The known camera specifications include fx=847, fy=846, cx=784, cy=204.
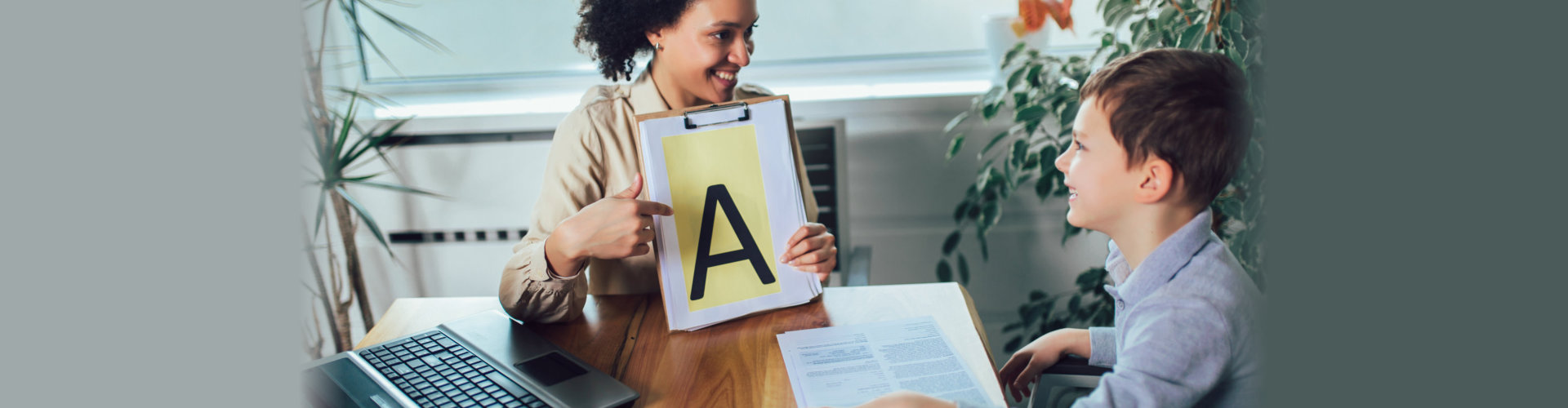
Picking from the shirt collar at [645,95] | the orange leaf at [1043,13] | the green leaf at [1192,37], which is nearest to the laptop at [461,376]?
the shirt collar at [645,95]

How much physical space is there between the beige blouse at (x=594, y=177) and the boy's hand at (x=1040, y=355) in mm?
365

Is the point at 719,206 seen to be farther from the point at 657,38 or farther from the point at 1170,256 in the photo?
the point at 1170,256

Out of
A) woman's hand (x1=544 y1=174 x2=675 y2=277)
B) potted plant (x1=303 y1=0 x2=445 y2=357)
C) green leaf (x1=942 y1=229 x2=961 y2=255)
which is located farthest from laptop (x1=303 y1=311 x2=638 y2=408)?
green leaf (x1=942 y1=229 x2=961 y2=255)

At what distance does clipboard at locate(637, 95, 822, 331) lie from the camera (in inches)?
41.1

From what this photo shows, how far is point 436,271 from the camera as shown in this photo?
2186 mm

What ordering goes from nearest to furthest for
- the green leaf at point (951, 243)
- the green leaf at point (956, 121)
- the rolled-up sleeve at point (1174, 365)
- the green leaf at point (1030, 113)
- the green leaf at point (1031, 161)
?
the rolled-up sleeve at point (1174, 365)
the green leaf at point (1030, 113)
the green leaf at point (1031, 161)
the green leaf at point (956, 121)
the green leaf at point (951, 243)

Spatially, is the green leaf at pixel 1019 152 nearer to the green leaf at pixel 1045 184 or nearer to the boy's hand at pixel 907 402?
the green leaf at pixel 1045 184

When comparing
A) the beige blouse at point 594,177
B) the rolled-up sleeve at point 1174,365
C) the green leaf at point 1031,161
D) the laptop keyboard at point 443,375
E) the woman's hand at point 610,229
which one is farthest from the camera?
the green leaf at point 1031,161

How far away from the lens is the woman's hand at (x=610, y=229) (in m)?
1.01

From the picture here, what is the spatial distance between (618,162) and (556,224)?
0.46ft

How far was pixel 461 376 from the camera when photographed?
3.02ft

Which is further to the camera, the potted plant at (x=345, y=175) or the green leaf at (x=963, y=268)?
the green leaf at (x=963, y=268)

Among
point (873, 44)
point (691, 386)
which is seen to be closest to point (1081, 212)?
point (691, 386)

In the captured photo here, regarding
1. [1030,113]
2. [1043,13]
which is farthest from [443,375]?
[1043,13]
